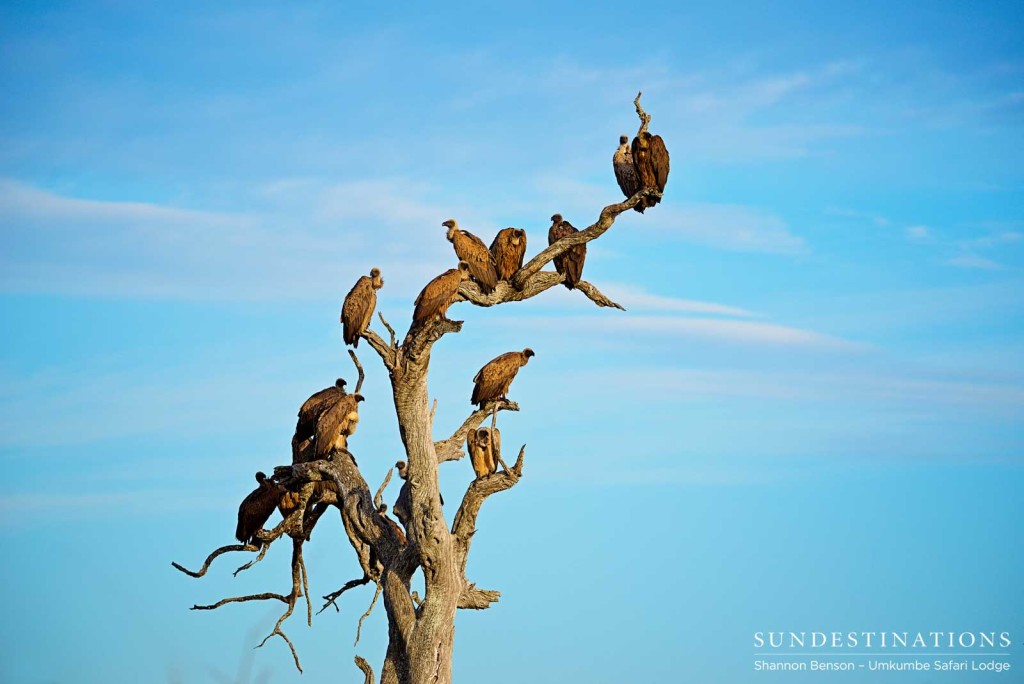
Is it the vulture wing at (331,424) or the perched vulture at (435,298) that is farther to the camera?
the vulture wing at (331,424)

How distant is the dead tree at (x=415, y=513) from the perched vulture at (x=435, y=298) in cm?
9

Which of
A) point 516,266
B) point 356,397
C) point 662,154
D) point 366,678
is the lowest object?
point 366,678

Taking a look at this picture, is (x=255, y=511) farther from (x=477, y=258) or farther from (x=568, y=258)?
(x=568, y=258)

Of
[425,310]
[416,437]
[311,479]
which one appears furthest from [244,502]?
[425,310]

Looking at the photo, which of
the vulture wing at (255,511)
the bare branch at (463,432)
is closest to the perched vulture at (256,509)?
the vulture wing at (255,511)

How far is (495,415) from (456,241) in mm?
1765

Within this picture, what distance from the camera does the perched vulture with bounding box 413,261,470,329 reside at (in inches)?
490

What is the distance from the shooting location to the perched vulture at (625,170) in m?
13.8

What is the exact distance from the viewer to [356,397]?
13.1 m

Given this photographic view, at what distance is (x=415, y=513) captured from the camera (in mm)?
12766

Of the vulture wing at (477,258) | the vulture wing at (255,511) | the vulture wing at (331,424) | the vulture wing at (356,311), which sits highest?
the vulture wing at (477,258)

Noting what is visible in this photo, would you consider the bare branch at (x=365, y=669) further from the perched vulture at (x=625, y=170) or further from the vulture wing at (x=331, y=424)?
the perched vulture at (x=625, y=170)

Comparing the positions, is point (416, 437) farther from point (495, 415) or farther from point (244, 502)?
point (244, 502)

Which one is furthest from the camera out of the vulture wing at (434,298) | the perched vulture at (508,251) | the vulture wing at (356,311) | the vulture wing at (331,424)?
the perched vulture at (508,251)
